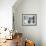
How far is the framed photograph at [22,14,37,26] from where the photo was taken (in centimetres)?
601

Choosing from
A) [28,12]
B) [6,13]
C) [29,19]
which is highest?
[28,12]

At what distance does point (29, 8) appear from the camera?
239 inches

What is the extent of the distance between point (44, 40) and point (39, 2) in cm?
190

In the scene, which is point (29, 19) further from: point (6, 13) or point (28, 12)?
point (6, 13)

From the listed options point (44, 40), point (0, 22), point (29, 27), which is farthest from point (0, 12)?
point (44, 40)

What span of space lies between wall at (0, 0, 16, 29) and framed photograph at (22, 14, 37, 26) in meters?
1.39

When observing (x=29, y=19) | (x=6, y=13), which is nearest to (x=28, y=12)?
(x=29, y=19)

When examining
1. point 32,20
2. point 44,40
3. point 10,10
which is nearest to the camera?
point 10,10

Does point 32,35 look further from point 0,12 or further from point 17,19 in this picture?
point 0,12

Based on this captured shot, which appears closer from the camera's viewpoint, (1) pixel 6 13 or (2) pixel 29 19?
(1) pixel 6 13

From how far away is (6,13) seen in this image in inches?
187

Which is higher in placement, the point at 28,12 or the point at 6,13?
the point at 28,12

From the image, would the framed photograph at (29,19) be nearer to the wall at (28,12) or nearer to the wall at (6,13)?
the wall at (28,12)

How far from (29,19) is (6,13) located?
63.4 inches
